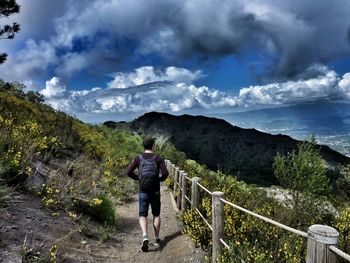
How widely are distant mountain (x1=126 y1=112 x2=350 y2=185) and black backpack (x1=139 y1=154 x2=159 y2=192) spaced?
62212 millimetres

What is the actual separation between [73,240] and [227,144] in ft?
A: 234

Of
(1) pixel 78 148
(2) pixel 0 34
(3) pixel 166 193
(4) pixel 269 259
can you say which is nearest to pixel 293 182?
(3) pixel 166 193

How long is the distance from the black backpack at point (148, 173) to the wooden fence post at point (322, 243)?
501 centimetres

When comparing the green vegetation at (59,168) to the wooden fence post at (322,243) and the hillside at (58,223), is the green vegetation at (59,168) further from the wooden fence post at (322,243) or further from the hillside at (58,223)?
the wooden fence post at (322,243)

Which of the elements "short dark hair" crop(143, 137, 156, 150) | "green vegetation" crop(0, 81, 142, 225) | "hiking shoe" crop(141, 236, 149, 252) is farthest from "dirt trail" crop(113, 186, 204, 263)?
"short dark hair" crop(143, 137, 156, 150)

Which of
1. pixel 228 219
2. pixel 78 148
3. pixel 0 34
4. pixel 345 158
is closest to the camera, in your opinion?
pixel 228 219

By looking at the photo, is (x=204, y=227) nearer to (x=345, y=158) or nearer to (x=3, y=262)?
(x=3, y=262)

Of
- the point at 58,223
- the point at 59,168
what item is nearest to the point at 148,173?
the point at 58,223

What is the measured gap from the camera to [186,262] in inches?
303

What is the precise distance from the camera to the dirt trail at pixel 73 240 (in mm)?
6449

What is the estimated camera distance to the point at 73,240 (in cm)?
783

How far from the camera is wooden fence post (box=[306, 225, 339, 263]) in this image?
3.16 m

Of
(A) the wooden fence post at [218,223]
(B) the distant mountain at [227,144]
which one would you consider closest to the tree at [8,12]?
Answer: (A) the wooden fence post at [218,223]

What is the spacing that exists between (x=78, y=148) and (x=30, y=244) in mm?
12471
